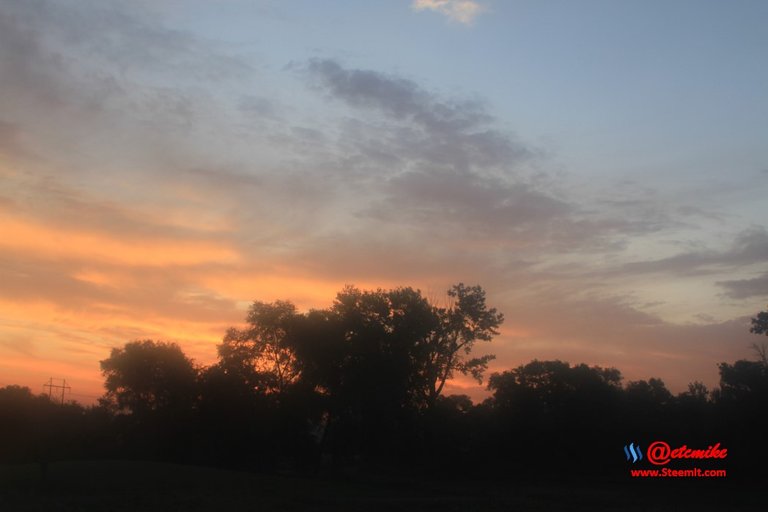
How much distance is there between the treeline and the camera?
5275cm

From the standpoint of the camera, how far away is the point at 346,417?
5197 cm

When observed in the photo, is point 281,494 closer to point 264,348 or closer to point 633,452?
point 264,348

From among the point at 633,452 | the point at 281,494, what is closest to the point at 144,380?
the point at 281,494

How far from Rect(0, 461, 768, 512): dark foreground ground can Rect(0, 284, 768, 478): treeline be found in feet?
28.9

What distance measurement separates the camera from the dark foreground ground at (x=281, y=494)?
28531 mm

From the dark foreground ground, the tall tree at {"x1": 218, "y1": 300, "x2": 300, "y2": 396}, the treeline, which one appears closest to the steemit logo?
the treeline

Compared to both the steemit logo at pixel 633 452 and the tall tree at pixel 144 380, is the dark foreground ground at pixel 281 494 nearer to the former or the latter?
the steemit logo at pixel 633 452

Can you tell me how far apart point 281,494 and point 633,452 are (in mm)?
35276

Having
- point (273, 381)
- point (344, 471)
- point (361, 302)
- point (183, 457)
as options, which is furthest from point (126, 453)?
point (361, 302)

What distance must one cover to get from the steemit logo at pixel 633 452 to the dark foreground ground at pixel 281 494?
31.5 feet

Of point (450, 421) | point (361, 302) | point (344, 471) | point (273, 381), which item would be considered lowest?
point (344, 471)

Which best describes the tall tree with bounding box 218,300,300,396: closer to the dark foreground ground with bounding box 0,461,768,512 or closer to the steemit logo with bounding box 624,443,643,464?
the dark foreground ground with bounding box 0,461,768,512

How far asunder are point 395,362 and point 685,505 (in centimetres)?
2577

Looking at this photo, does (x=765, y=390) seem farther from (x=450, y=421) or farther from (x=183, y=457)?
(x=183, y=457)
